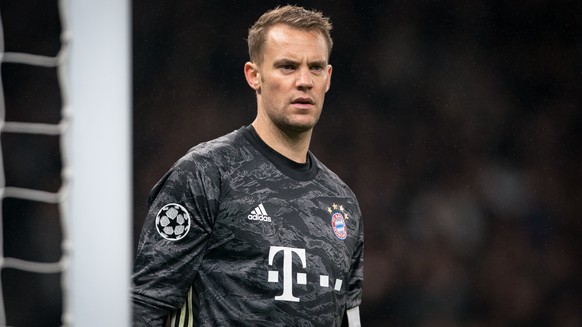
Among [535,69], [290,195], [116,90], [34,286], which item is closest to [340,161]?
[535,69]

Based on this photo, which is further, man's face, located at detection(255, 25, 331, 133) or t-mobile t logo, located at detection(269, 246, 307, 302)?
man's face, located at detection(255, 25, 331, 133)

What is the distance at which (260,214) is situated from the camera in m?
2.18

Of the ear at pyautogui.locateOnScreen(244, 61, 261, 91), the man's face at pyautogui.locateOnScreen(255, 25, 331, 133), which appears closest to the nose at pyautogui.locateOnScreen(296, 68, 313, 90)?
the man's face at pyautogui.locateOnScreen(255, 25, 331, 133)

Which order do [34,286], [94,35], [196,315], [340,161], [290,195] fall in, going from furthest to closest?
[340,161], [34,286], [290,195], [196,315], [94,35]

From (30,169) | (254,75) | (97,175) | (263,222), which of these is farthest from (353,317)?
(30,169)

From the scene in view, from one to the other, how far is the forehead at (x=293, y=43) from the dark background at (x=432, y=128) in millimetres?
2164

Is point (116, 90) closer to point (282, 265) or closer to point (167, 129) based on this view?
point (282, 265)

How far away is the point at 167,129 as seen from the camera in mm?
4500

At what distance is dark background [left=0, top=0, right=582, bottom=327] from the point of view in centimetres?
455

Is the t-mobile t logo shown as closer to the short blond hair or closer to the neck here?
the neck

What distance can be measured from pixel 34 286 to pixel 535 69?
281cm

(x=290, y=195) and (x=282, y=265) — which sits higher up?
(x=290, y=195)

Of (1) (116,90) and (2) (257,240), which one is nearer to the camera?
(1) (116,90)

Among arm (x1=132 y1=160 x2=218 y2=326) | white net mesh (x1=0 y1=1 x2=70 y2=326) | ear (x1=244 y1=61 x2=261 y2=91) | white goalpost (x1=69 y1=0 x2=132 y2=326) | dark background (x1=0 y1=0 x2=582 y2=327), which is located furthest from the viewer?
dark background (x1=0 y1=0 x2=582 y2=327)
